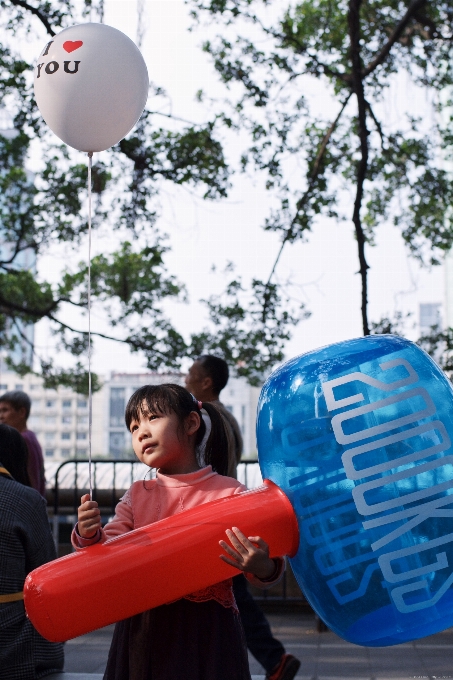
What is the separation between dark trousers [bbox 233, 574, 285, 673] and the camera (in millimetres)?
4246

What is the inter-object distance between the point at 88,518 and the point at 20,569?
1012mm

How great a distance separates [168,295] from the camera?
8.79 metres

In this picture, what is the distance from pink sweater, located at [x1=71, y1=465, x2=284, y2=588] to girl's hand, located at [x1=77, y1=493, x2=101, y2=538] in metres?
0.15

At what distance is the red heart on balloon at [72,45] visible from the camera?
3.15 m

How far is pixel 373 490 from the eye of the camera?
209cm

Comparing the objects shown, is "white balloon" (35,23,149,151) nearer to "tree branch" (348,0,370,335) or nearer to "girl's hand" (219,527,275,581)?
"girl's hand" (219,527,275,581)

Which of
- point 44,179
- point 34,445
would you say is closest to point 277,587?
point 34,445

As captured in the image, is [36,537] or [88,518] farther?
[36,537]

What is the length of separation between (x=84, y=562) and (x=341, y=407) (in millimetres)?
768

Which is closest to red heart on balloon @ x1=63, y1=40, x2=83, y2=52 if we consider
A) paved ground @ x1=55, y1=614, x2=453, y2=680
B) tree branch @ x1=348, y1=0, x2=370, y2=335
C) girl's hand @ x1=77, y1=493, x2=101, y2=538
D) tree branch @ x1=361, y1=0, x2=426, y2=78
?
girl's hand @ x1=77, y1=493, x2=101, y2=538

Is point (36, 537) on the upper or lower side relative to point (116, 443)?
upper

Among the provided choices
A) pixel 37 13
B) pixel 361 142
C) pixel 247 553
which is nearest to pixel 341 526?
pixel 247 553

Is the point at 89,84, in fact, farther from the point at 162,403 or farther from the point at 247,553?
the point at 247,553

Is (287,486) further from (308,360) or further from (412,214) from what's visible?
(412,214)
